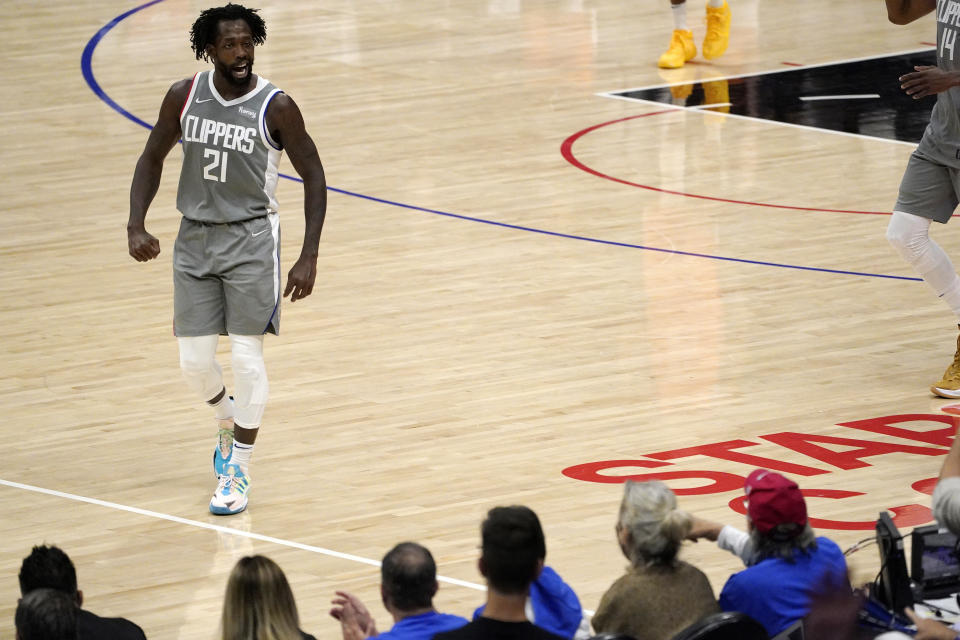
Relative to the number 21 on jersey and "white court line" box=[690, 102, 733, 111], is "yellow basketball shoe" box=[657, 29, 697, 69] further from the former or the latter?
the number 21 on jersey

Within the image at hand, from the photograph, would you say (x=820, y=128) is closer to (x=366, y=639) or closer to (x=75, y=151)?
(x=75, y=151)

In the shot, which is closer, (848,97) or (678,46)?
(848,97)

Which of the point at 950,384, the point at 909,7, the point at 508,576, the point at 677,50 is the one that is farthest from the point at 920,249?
the point at 677,50

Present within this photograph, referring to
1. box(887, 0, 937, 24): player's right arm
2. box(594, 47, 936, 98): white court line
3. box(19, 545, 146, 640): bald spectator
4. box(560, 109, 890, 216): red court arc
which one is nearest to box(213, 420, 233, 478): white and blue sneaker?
box(19, 545, 146, 640): bald spectator

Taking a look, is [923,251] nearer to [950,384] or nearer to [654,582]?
[950,384]

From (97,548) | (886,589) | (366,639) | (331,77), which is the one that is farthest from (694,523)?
(331,77)

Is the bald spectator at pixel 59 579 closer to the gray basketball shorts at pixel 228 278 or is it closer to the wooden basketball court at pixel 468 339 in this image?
the wooden basketball court at pixel 468 339

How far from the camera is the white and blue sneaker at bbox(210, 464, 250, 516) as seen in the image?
6988 millimetres

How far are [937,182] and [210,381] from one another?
141 inches

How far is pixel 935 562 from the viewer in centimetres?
486

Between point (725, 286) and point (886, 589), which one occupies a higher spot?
point (886, 589)

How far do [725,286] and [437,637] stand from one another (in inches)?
238

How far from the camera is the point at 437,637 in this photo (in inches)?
166

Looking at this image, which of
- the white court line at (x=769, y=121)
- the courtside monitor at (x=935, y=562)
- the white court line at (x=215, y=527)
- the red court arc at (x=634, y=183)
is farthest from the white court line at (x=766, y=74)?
the courtside monitor at (x=935, y=562)
